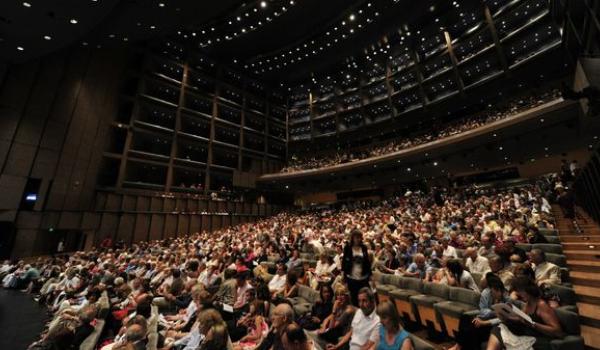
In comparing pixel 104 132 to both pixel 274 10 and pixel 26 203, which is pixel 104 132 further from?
pixel 274 10

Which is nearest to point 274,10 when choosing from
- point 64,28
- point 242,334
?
point 64,28

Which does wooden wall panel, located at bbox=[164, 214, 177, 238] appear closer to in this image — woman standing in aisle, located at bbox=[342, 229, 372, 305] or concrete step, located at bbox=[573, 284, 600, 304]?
woman standing in aisle, located at bbox=[342, 229, 372, 305]

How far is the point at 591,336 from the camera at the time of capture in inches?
101

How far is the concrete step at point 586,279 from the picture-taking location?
3634 mm

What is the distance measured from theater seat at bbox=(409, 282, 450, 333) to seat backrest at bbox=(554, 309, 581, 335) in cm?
145

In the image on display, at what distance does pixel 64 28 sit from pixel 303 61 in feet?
62.8

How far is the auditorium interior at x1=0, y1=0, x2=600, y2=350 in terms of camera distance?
3316mm

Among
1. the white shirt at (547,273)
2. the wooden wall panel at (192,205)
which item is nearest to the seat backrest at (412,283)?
the white shirt at (547,273)

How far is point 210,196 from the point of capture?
19484 mm

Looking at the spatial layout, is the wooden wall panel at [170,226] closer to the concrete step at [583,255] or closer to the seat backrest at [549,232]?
the seat backrest at [549,232]

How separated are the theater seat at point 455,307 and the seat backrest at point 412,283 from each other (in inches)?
28.1

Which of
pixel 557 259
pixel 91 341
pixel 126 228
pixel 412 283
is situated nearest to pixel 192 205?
pixel 126 228

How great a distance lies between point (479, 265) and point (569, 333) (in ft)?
6.78

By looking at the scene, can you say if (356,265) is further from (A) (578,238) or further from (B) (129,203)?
(B) (129,203)
